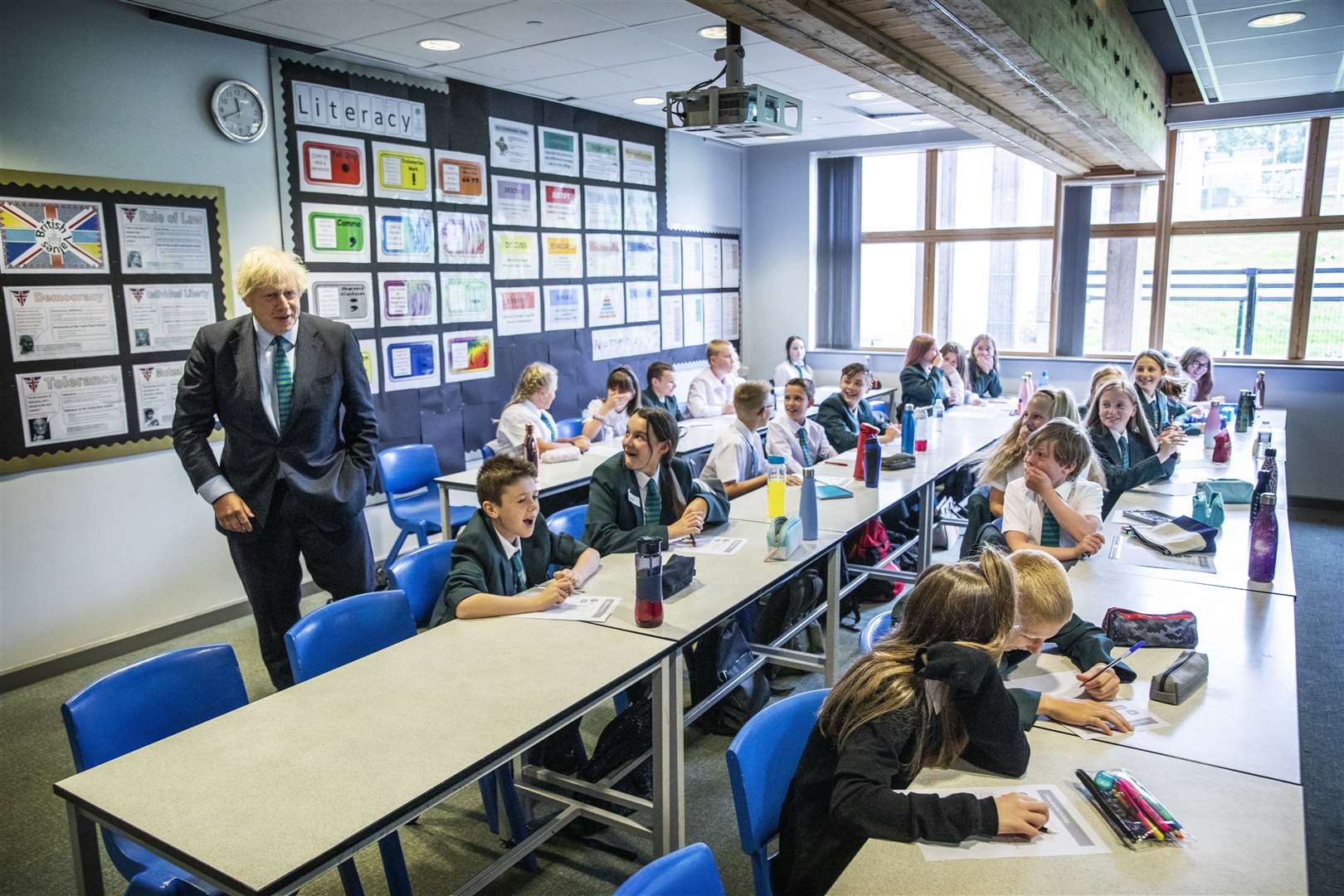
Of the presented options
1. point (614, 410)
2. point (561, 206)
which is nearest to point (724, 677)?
point (614, 410)

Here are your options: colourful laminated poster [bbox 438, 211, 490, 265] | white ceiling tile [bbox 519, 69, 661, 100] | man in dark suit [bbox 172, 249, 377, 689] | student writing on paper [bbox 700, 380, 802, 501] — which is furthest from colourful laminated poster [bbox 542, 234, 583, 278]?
man in dark suit [bbox 172, 249, 377, 689]

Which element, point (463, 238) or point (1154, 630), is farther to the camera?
point (463, 238)

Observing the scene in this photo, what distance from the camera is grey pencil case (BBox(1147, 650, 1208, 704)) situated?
1954 mm

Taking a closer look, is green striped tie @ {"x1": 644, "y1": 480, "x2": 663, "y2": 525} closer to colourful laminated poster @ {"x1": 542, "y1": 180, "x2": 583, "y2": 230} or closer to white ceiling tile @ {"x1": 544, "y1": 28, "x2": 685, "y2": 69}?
white ceiling tile @ {"x1": 544, "y1": 28, "x2": 685, "y2": 69}

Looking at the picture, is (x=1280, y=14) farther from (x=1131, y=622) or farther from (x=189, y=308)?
(x=189, y=308)

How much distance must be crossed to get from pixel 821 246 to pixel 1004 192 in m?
1.69

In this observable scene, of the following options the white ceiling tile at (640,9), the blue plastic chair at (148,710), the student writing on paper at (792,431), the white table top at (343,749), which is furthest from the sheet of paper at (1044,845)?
the white ceiling tile at (640,9)

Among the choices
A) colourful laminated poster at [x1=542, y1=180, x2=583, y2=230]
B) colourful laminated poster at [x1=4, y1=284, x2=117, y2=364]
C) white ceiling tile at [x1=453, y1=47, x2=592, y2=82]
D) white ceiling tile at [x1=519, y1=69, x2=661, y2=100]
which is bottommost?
colourful laminated poster at [x1=4, y1=284, x2=117, y2=364]

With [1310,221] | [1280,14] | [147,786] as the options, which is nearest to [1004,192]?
[1310,221]

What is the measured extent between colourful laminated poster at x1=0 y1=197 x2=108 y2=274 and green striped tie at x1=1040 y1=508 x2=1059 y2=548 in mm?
3942

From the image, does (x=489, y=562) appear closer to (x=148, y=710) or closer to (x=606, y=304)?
(x=148, y=710)

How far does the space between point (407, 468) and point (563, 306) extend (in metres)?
2.06

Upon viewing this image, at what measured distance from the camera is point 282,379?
2934 mm

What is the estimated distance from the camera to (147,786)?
1598mm
